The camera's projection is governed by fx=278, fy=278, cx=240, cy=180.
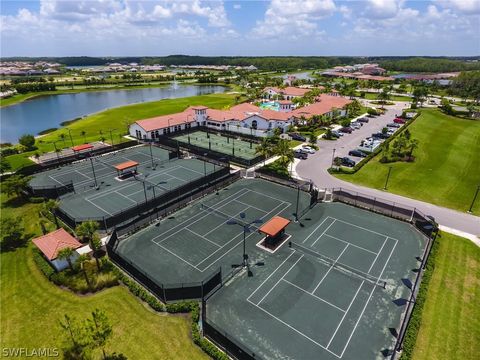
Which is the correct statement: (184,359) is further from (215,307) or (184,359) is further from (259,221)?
(259,221)

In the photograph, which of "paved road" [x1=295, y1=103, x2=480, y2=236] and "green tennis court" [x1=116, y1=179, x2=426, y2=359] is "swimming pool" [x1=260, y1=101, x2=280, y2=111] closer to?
"paved road" [x1=295, y1=103, x2=480, y2=236]

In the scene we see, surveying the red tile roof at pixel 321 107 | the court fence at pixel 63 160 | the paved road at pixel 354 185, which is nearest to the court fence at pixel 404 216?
the paved road at pixel 354 185

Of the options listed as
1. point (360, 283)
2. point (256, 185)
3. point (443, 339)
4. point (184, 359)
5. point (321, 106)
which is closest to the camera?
point (184, 359)

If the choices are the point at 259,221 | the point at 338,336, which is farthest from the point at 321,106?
the point at 338,336

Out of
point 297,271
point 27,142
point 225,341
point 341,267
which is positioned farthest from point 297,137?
point 27,142

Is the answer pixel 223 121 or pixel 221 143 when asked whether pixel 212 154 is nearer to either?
pixel 221 143

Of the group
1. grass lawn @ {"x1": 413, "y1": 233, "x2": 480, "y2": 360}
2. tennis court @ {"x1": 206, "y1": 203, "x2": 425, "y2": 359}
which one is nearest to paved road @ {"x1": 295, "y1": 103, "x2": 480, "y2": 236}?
grass lawn @ {"x1": 413, "y1": 233, "x2": 480, "y2": 360}

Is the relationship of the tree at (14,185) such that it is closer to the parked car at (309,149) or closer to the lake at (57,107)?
the parked car at (309,149)
